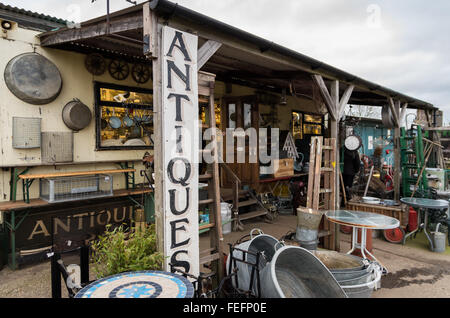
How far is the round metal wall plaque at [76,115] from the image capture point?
531cm

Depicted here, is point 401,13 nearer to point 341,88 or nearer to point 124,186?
point 341,88

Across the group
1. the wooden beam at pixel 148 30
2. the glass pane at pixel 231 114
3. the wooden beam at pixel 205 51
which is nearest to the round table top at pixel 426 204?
the glass pane at pixel 231 114

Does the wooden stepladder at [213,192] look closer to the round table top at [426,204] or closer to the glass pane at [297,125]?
the round table top at [426,204]

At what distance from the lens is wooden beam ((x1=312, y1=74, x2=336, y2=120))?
5.88 metres

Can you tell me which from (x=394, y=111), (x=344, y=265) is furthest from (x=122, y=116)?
(x=394, y=111)

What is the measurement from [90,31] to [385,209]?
6923 mm

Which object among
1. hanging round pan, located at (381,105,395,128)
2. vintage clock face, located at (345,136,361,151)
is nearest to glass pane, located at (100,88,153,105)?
vintage clock face, located at (345,136,361,151)

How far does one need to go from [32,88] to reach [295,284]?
5042mm

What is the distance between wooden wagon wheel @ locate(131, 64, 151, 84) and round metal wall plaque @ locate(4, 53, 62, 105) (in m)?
1.49

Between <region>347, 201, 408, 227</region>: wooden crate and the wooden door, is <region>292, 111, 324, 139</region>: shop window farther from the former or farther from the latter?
<region>347, 201, 408, 227</region>: wooden crate

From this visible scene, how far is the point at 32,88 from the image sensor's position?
493cm

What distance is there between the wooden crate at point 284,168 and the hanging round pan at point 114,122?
4.71m

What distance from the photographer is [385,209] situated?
271 inches
